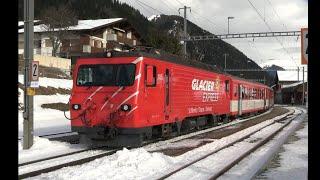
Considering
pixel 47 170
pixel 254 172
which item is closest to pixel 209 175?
pixel 254 172

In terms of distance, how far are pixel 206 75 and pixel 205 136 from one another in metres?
3.33

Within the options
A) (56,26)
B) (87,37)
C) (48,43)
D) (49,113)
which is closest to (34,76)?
(49,113)

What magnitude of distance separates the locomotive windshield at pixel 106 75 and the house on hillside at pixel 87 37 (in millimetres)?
56256

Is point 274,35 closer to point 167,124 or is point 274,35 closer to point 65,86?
point 65,86

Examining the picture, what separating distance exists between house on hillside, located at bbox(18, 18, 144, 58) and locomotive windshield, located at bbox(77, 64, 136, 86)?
185 feet

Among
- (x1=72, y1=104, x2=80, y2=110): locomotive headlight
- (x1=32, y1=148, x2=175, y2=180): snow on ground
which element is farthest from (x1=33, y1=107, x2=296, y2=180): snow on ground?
(x1=72, y1=104, x2=80, y2=110): locomotive headlight

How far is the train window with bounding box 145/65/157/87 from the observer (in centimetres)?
1430

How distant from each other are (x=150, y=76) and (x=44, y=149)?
3560mm


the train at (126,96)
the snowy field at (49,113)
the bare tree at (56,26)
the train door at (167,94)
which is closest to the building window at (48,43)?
the bare tree at (56,26)

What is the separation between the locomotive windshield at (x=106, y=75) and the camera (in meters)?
14.1

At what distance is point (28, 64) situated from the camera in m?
13.7

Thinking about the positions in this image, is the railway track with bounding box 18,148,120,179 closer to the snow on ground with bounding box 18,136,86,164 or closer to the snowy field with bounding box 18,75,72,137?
the snow on ground with bounding box 18,136,86,164

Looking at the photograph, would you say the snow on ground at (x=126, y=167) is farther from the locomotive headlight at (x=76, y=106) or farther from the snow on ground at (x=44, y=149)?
the locomotive headlight at (x=76, y=106)
